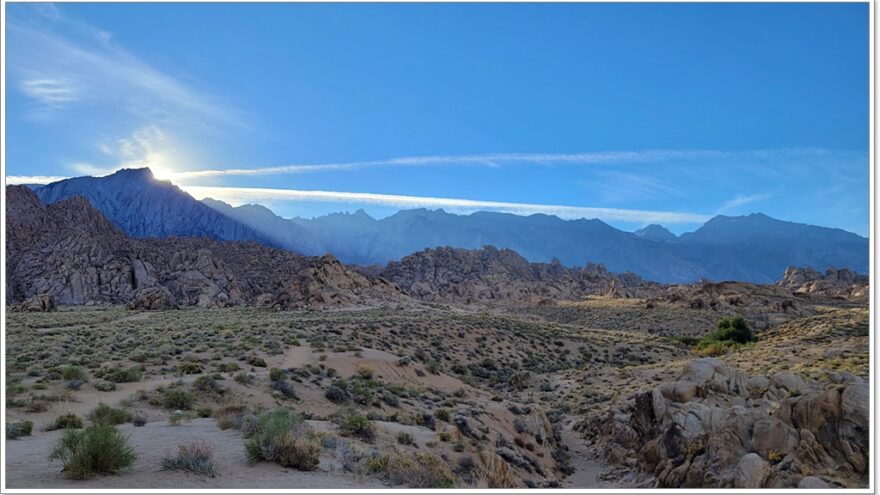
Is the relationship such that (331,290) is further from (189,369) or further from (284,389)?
(284,389)

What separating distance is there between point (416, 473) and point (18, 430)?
8814 millimetres

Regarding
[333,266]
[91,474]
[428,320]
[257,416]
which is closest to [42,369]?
[257,416]

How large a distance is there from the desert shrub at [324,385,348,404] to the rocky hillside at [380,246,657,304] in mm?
80317

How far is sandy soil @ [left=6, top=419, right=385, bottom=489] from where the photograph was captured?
8.32 m

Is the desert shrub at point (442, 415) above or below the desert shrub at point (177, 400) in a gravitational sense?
below

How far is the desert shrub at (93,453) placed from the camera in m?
8.27

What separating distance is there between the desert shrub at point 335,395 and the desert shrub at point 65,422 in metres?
7.92

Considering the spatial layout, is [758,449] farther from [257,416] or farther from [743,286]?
[743,286]

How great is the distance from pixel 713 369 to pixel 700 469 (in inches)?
351

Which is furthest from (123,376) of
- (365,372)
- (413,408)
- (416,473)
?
(416,473)

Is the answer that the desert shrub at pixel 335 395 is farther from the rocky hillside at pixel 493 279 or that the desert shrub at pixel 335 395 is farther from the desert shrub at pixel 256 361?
the rocky hillside at pixel 493 279

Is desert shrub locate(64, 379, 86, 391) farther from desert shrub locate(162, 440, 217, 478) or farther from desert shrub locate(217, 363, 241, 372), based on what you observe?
desert shrub locate(162, 440, 217, 478)

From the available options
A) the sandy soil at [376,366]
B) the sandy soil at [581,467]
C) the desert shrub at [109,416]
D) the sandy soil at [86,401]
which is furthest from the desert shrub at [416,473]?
the sandy soil at [376,366]

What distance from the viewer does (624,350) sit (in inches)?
1699
